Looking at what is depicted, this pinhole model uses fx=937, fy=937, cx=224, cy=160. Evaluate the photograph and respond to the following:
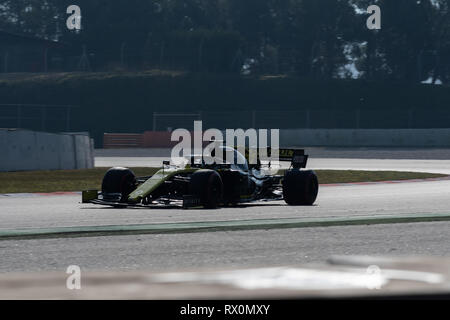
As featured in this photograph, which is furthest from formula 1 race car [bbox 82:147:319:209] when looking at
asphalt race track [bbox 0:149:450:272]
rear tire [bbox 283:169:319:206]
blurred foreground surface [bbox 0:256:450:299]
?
blurred foreground surface [bbox 0:256:450:299]

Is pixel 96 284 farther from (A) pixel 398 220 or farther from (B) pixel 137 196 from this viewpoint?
(B) pixel 137 196

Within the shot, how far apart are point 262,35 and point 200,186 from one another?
214ft

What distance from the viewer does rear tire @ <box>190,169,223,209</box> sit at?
13.4m

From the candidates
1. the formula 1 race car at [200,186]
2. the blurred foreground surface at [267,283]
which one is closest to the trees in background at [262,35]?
the formula 1 race car at [200,186]

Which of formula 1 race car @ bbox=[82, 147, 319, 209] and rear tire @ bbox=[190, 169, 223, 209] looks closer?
rear tire @ bbox=[190, 169, 223, 209]

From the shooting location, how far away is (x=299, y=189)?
14477 mm

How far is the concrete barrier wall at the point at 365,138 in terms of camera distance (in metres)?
46.0

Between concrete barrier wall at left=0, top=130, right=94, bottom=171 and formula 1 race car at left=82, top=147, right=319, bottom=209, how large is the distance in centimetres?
962

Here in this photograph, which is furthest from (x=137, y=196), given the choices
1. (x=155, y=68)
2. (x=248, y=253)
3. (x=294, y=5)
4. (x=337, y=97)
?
(x=294, y=5)

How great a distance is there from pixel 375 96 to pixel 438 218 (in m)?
50.8

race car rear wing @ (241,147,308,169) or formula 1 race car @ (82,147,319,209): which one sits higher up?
race car rear wing @ (241,147,308,169)

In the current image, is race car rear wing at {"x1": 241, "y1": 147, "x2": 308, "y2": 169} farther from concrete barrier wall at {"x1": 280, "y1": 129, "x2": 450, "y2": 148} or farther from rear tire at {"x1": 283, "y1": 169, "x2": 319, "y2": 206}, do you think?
concrete barrier wall at {"x1": 280, "y1": 129, "x2": 450, "y2": 148}

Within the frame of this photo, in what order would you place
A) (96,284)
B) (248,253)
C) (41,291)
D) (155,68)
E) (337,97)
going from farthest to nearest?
1. (155,68)
2. (337,97)
3. (248,253)
4. (96,284)
5. (41,291)
